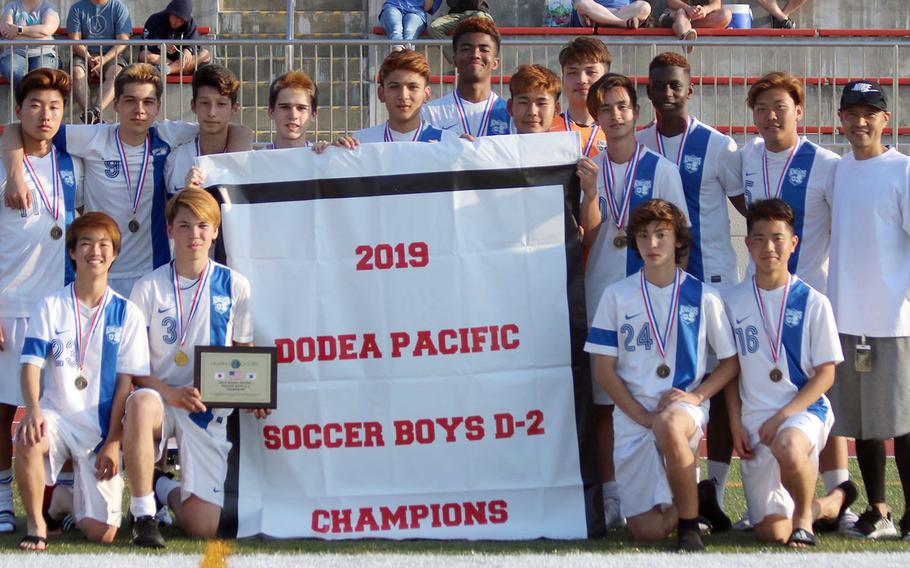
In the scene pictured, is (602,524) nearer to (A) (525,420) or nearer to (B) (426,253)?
(A) (525,420)

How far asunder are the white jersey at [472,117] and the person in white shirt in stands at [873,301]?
166 centimetres

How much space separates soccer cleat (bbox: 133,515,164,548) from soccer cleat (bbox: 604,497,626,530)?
1955 millimetres

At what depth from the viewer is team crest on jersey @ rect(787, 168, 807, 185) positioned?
5691 millimetres

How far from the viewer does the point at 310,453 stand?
5.45 meters

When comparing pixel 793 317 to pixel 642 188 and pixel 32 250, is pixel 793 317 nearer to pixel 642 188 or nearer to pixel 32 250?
pixel 642 188

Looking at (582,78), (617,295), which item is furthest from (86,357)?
(582,78)

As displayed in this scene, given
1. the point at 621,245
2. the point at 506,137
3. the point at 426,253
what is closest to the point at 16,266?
the point at 426,253

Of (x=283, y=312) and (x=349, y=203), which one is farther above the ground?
(x=349, y=203)

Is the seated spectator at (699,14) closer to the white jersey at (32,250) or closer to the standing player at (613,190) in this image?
the standing player at (613,190)

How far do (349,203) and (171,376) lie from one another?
1101mm

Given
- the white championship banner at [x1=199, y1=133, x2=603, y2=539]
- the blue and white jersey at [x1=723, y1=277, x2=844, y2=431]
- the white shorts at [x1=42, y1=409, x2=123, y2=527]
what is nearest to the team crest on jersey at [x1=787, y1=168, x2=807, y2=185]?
the blue and white jersey at [x1=723, y1=277, x2=844, y2=431]

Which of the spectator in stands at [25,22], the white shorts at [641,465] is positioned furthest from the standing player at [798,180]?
the spectator in stands at [25,22]

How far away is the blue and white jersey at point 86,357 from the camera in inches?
201

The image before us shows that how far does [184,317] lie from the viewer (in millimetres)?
5309
